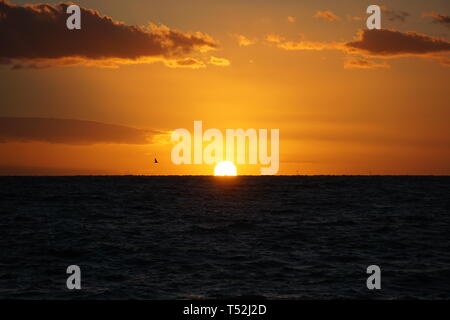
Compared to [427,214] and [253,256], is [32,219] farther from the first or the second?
[427,214]

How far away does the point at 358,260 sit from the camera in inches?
1217

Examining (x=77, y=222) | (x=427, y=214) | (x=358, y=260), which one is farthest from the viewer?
(x=427, y=214)

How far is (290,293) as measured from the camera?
2234 cm

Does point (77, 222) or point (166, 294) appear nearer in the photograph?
point (166, 294)

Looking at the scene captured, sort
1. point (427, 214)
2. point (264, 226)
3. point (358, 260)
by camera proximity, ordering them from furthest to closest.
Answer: point (427, 214), point (264, 226), point (358, 260)

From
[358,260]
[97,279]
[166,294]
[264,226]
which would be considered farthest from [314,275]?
[264,226]

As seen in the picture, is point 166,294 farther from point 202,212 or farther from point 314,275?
point 202,212

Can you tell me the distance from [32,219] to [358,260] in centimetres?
4160
